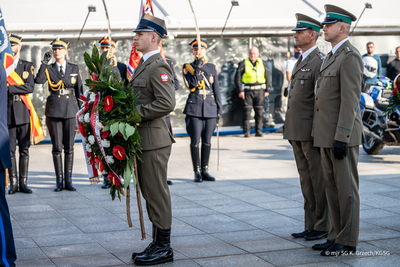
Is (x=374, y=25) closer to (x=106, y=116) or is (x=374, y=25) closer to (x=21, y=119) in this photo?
(x=21, y=119)

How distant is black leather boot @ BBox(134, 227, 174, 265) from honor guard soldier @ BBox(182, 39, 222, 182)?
3725 millimetres

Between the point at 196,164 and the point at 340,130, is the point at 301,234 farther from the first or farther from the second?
the point at 196,164

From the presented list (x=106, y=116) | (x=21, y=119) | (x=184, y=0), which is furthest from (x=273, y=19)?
(x=106, y=116)

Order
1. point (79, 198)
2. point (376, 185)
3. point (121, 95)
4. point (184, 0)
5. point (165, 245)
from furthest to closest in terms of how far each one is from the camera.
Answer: point (184, 0) → point (376, 185) → point (79, 198) → point (165, 245) → point (121, 95)

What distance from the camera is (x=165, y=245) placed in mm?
4484

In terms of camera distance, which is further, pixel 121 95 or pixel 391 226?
pixel 391 226

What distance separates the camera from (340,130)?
4398mm

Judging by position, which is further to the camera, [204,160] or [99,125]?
[204,160]

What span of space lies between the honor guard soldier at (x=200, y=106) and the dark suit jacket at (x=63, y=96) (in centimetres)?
167

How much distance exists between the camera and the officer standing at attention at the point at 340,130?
441 centimetres

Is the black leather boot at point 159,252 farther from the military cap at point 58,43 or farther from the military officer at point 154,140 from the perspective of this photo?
the military cap at point 58,43

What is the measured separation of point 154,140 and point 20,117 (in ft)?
12.2

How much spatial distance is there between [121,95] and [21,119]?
12.5 feet

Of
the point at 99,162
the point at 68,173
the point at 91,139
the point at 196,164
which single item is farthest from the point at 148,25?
the point at 196,164
